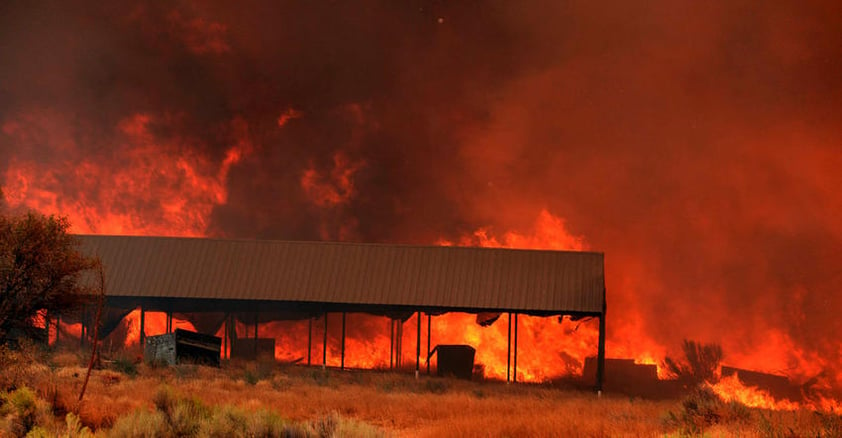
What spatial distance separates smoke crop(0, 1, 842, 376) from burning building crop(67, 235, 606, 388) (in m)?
22.3

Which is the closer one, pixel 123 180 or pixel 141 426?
pixel 141 426

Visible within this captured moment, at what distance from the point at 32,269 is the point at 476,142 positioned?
58069 mm

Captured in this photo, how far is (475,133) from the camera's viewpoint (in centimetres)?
8506

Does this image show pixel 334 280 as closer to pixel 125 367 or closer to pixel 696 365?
pixel 125 367

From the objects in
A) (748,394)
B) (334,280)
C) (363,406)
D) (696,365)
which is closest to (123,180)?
(334,280)

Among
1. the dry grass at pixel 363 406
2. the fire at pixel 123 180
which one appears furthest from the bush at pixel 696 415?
the fire at pixel 123 180

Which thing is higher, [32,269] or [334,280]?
[334,280]

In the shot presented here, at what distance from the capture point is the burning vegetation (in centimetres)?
6881

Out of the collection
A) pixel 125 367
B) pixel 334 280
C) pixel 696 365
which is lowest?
pixel 696 365

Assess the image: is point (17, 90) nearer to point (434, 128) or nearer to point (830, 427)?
point (434, 128)

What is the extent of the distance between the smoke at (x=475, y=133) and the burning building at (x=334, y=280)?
73.1 ft

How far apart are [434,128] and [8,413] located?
6786cm

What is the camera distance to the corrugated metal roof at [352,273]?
4344 centimetres

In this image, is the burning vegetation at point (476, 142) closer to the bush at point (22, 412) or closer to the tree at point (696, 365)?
the tree at point (696, 365)
